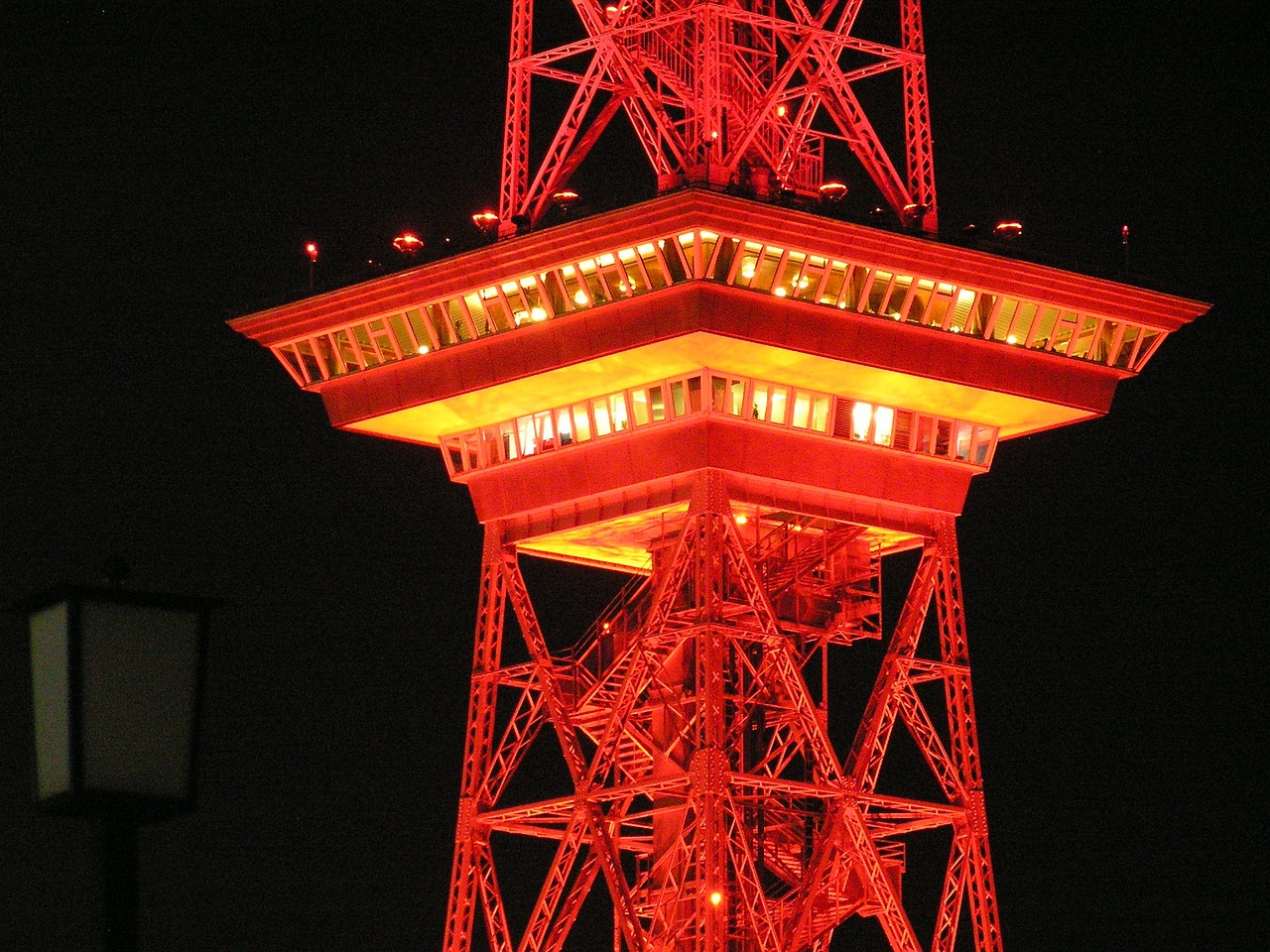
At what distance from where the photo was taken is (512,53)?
3314 inches

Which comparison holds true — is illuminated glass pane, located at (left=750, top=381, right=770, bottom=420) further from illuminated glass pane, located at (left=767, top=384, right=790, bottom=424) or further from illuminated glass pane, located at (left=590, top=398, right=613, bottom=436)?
illuminated glass pane, located at (left=590, top=398, right=613, bottom=436)

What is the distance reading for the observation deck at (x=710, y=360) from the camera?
74.8 meters

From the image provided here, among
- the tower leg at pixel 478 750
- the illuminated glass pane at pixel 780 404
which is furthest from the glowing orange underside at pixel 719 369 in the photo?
the tower leg at pixel 478 750

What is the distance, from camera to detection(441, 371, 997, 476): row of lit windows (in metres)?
77.1

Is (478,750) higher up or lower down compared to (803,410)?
lower down

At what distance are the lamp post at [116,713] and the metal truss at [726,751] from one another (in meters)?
60.0

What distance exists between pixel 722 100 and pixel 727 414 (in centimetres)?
897

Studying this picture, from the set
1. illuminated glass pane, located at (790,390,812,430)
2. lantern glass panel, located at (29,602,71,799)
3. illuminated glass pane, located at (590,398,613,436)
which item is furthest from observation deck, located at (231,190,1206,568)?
lantern glass panel, located at (29,602,71,799)

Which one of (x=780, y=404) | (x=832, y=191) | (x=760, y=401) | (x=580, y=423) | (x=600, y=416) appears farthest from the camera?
(x=580, y=423)

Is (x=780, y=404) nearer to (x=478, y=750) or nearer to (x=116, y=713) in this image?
(x=478, y=750)

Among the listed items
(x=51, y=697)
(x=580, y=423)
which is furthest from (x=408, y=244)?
(x=51, y=697)

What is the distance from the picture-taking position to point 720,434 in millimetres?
76438

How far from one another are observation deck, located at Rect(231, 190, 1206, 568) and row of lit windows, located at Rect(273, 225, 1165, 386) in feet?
0.19

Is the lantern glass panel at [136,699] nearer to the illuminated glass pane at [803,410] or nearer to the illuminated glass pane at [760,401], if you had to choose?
the illuminated glass pane at [760,401]
